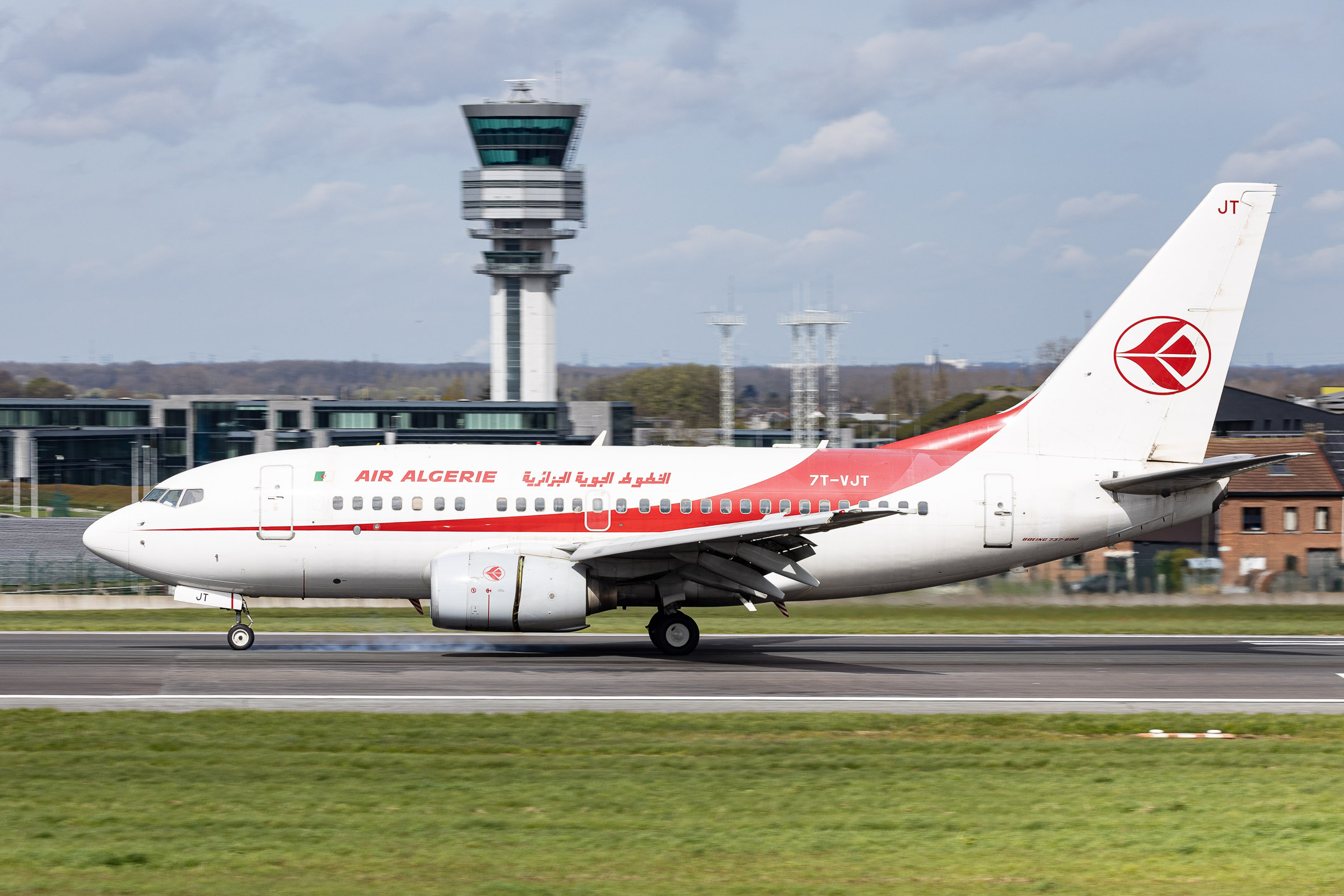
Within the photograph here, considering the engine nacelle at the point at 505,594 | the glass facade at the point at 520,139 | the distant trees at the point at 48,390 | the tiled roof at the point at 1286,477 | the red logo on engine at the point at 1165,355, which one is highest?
the glass facade at the point at 520,139

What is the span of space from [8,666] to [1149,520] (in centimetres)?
2093

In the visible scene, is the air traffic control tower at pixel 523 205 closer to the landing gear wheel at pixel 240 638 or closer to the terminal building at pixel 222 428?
the terminal building at pixel 222 428

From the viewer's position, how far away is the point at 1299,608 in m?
35.0

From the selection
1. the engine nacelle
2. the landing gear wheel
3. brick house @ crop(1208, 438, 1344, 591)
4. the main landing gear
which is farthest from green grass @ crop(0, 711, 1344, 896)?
brick house @ crop(1208, 438, 1344, 591)

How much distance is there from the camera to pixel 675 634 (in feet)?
78.1

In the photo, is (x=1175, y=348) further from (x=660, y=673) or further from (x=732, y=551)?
(x=660, y=673)

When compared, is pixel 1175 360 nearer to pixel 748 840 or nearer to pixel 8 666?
pixel 748 840

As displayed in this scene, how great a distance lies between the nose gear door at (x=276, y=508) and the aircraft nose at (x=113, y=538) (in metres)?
2.49

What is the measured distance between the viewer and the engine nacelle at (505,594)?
71.1 feet

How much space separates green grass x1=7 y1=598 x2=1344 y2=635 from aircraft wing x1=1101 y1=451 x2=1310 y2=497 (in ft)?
18.1

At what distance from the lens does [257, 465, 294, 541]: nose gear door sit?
23359 millimetres

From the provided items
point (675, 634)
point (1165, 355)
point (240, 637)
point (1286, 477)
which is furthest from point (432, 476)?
point (1286, 477)

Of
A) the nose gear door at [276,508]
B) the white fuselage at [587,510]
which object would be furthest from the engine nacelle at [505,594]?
the nose gear door at [276,508]

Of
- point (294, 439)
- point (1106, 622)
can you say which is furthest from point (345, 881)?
point (294, 439)
